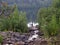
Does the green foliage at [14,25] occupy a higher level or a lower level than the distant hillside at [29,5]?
lower

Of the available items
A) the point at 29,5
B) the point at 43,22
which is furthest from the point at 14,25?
the point at 29,5

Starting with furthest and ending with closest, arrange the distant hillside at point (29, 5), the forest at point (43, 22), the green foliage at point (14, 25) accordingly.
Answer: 1. the distant hillside at point (29, 5)
2. the green foliage at point (14, 25)
3. the forest at point (43, 22)

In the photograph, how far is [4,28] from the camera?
24.1m

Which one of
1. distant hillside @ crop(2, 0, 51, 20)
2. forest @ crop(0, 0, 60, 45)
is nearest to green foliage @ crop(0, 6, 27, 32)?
forest @ crop(0, 0, 60, 45)

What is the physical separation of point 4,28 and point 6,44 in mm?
8974

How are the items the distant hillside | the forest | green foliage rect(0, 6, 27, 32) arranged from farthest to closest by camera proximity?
the distant hillside
green foliage rect(0, 6, 27, 32)
the forest

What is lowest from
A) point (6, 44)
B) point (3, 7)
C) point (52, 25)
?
point (6, 44)

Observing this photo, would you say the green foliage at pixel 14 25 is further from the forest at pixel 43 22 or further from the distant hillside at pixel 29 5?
the distant hillside at pixel 29 5

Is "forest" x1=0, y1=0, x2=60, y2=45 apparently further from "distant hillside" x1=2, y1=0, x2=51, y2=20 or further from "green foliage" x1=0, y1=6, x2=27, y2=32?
"distant hillside" x1=2, y1=0, x2=51, y2=20

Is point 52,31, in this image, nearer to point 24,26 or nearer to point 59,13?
point 59,13

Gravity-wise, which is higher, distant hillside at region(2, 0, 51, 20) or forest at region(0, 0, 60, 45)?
distant hillside at region(2, 0, 51, 20)

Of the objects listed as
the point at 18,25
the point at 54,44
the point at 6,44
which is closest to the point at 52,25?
the point at 6,44

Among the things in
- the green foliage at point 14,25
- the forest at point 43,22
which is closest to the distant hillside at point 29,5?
the forest at point 43,22

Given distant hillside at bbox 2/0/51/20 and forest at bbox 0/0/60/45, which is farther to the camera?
distant hillside at bbox 2/0/51/20
